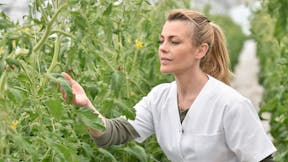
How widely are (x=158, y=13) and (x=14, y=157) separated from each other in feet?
7.85

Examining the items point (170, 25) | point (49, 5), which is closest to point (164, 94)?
point (170, 25)

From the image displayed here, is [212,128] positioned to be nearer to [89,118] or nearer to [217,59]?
[217,59]

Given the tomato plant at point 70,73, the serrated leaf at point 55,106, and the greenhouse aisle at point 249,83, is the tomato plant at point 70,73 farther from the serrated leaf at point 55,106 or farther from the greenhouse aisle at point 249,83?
the greenhouse aisle at point 249,83

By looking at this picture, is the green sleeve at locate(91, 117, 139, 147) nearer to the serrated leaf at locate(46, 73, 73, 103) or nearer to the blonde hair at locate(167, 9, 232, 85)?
the blonde hair at locate(167, 9, 232, 85)

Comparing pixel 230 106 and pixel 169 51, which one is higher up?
pixel 169 51

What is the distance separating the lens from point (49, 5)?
2.92 meters

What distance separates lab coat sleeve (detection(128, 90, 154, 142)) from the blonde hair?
0.30m

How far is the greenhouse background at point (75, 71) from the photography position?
7.63 ft

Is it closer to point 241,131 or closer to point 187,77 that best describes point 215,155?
point 241,131

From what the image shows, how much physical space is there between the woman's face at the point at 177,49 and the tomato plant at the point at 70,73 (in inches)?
8.7

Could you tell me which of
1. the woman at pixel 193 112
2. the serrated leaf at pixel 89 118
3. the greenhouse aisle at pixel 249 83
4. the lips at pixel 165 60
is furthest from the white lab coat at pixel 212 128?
the greenhouse aisle at pixel 249 83

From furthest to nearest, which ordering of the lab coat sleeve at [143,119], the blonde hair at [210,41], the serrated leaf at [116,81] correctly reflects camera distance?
the lab coat sleeve at [143,119]
the blonde hair at [210,41]
the serrated leaf at [116,81]

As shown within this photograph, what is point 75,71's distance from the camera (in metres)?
3.30

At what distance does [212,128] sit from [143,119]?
35cm
